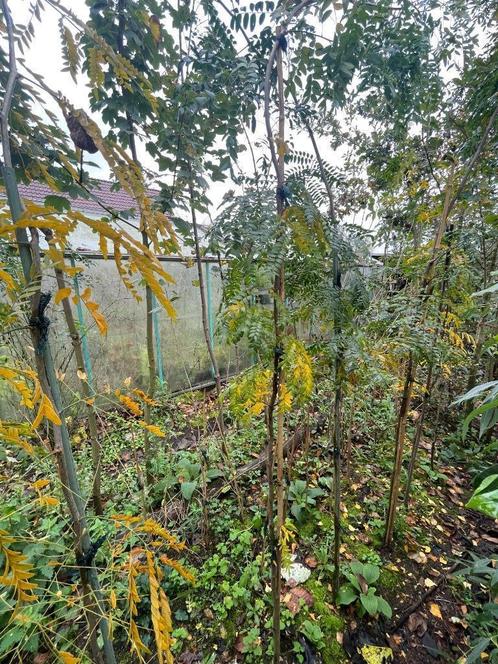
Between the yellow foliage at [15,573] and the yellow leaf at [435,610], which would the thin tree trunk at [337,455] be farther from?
the yellow foliage at [15,573]

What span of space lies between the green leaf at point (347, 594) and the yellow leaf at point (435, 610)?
1.28ft

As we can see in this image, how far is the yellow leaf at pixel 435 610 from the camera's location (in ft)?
4.75

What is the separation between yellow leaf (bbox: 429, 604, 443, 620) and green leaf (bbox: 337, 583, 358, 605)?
1.28ft

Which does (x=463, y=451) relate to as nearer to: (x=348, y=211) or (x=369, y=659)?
(x=369, y=659)

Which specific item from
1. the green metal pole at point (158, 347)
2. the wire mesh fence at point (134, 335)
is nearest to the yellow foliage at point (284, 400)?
the wire mesh fence at point (134, 335)

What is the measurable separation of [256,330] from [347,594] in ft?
5.06

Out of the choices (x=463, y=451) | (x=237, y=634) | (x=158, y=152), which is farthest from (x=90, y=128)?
(x=463, y=451)

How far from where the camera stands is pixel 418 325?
123 centimetres

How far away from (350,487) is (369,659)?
3.26 feet

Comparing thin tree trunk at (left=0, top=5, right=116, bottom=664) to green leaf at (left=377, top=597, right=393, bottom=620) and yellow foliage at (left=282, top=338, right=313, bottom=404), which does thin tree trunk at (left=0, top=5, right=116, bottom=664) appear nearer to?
yellow foliage at (left=282, top=338, right=313, bottom=404)

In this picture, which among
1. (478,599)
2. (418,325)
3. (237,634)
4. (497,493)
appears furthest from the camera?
(478,599)

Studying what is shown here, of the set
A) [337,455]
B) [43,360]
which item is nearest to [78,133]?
[43,360]

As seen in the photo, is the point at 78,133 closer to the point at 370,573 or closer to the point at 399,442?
the point at 399,442

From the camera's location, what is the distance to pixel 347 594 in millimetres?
1451
